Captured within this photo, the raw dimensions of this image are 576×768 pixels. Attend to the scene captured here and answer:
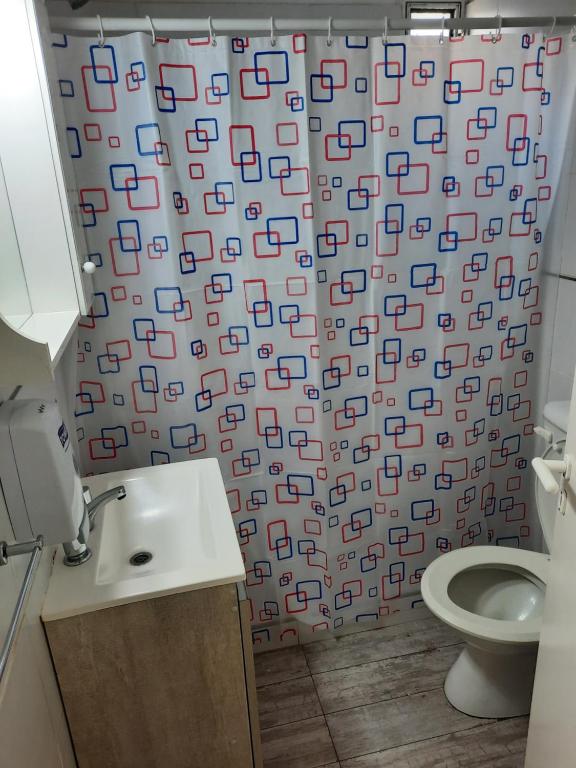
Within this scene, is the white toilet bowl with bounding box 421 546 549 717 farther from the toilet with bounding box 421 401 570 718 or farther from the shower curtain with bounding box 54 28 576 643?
the shower curtain with bounding box 54 28 576 643

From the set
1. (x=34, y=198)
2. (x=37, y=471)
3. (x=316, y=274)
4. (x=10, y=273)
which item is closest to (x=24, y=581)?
(x=37, y=471)

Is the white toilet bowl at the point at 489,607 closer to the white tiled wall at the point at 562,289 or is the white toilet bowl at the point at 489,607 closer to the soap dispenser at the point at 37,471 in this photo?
the white tiled wall at the point at 562,289

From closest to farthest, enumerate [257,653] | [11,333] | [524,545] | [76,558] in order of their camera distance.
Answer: [11,333], [76,558], [257,653], [524,545]

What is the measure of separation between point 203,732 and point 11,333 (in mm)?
1074

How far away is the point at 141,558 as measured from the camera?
1460 millimetres

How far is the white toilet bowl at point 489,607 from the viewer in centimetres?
178

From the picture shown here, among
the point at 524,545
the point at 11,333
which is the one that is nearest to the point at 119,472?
the point at 11,333

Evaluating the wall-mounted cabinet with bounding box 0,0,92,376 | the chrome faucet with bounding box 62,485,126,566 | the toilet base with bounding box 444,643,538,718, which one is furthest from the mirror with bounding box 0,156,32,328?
the toilet base with bounding box 444,643,538,718

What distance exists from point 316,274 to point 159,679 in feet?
3.79

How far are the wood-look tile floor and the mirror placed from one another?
148 centimetres

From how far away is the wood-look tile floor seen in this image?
175 cm

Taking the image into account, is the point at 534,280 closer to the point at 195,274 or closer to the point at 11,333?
the point at 195,274

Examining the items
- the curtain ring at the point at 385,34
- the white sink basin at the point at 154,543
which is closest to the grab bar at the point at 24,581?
the white sink basin at the point at 154,543

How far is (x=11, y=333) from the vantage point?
81cm
